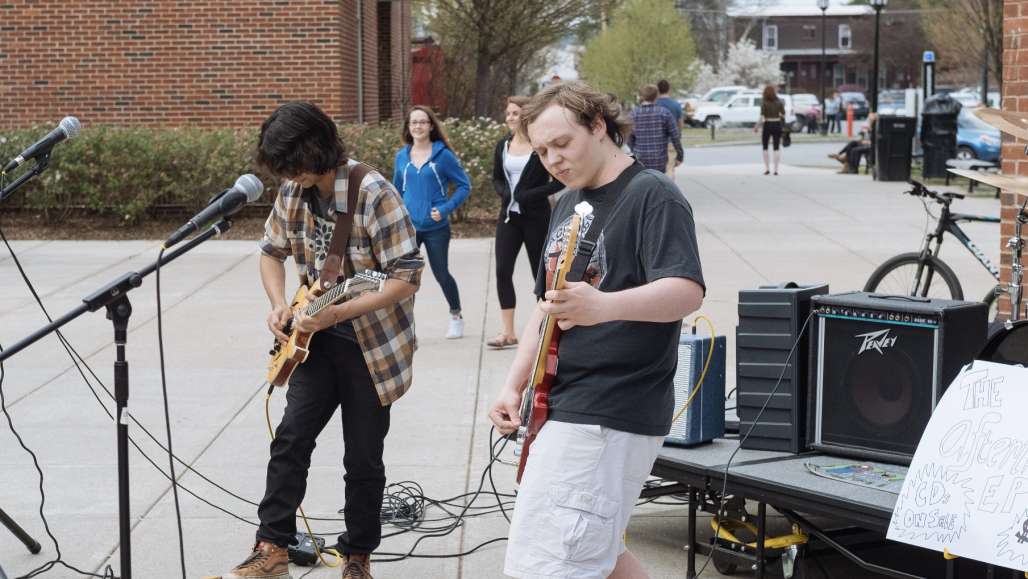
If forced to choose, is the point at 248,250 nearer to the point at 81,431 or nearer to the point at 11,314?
Result: the point at 11,314

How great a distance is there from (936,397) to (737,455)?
74 centimetres

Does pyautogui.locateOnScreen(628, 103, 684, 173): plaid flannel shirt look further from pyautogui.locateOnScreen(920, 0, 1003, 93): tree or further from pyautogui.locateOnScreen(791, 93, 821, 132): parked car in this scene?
pyautogui.locateOnScreen(791, 93, 821, 132): parked car

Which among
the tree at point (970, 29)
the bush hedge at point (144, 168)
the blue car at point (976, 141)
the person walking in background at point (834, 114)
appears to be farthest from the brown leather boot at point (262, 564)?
the person walking in background at point (834, 114)

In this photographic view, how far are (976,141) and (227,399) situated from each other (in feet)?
73.6

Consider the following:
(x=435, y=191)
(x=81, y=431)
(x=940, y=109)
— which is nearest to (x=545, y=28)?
(x=940, y=109)

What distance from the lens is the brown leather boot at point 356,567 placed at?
4484mm

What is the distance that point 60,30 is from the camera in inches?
673

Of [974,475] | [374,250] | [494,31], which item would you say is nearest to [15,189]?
[374,250]

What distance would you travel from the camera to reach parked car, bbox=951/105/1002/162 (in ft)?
85.9

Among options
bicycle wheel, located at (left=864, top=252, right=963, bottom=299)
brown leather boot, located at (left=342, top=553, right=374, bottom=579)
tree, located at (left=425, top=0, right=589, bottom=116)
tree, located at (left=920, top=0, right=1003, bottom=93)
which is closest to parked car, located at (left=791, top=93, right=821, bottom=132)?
tree, located at (left=920, top=0, right=1003, bottom=93)

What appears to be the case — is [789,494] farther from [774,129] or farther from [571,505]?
[774,129]

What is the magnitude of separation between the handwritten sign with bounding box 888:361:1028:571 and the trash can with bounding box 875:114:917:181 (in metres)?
18.8

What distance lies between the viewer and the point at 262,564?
174 inches

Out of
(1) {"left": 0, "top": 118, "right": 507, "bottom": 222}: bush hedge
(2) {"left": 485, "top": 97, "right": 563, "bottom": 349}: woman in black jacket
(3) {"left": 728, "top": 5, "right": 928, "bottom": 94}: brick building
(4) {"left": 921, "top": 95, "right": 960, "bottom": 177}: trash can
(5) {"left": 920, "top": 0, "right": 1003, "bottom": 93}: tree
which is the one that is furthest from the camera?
(3) {"left": 728, "top": 5, "right": 928, "bottom": 94}: brick building
